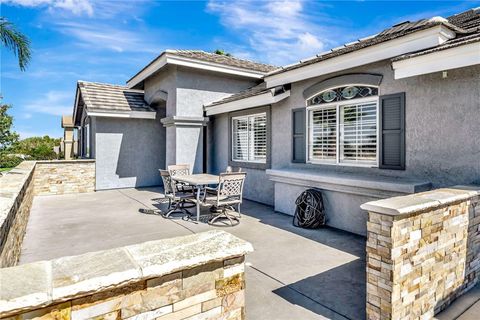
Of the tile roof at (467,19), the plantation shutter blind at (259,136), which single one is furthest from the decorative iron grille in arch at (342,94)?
the plantation shutter blind at (259,136)

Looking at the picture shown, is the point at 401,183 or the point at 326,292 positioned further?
the point at 401,183

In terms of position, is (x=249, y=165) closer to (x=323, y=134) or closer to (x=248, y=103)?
(x=248, y=103)

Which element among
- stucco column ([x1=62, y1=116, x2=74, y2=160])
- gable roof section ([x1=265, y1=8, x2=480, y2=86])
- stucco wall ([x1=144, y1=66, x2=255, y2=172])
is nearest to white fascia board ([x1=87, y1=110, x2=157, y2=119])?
stucco wall ([x1=144, y1=66, x2=255, y2=172])

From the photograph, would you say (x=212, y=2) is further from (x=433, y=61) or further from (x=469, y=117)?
(x=469, y=117)

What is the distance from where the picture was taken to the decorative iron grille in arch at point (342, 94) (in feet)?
23.9

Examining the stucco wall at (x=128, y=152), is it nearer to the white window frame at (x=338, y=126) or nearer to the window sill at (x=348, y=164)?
the white window frame at (x=338, y=126)

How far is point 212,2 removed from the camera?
11875 mm

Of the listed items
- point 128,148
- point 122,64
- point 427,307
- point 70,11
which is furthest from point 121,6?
point 122,64

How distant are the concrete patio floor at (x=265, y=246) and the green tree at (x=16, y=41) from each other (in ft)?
15.7

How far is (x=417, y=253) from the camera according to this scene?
11.7 feet

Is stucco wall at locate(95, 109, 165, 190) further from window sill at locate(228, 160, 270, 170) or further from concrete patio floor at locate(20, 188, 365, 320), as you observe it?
window sill at locate(228, 160, 270, 170)

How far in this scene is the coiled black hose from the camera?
24.7ft

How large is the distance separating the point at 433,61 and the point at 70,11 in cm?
1308

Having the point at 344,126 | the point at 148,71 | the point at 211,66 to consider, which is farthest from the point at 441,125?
the point at 148,71
